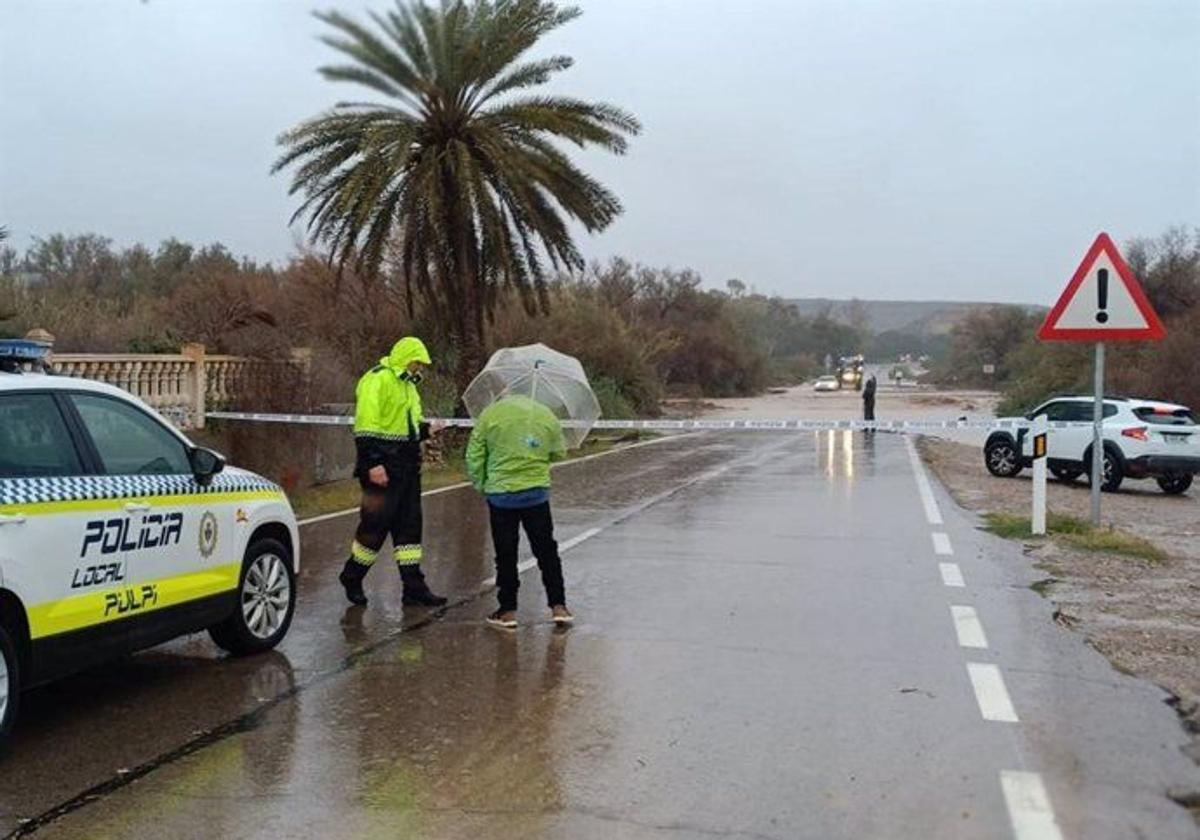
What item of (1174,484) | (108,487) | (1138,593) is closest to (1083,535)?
(1138,593)

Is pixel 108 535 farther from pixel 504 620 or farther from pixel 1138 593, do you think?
pixel 1138 593

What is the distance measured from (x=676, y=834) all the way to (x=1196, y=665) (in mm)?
3961

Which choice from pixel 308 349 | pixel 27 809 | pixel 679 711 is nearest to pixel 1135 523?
pixel 679 711

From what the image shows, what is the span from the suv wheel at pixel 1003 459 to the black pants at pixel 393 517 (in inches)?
554

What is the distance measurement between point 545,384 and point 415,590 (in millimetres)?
2025

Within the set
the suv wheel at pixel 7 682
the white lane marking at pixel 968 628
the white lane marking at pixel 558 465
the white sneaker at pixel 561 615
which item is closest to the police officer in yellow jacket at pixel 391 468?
the white sneaker at pixel 561 615

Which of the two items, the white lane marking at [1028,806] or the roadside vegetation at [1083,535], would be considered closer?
the white lane marking at [1028,806]

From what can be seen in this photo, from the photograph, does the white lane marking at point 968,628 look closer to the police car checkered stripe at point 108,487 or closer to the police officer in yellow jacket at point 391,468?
the police officer in yellow jacket at point 391,468

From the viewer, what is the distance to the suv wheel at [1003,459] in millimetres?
19922

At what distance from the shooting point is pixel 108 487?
566 centimetres

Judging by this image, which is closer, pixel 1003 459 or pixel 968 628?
pixel 968 628

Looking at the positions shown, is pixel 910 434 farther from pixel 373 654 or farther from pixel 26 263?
pixel 26 263

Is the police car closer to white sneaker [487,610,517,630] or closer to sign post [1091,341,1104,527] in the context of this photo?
white sneaker [487,610,517,630]

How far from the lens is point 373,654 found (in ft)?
23.1
